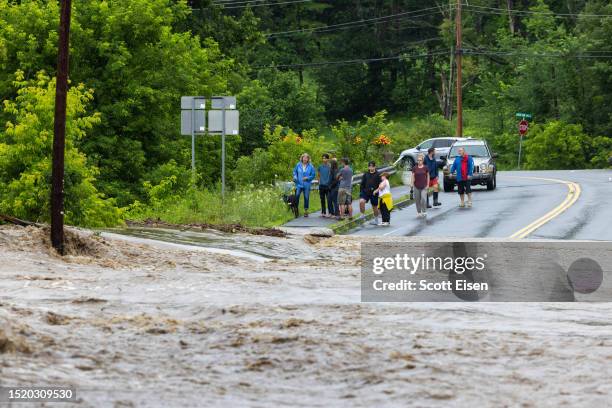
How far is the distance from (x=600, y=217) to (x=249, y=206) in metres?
9.39

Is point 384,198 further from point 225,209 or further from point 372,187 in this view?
point 225,209

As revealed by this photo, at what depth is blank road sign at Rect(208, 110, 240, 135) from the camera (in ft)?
109

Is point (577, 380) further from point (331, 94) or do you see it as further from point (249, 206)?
point (331, 94)

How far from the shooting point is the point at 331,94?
97250 millimetres

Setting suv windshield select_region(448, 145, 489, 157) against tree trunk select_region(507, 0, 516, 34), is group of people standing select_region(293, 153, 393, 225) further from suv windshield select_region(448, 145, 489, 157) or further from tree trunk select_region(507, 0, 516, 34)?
tree trunk select_region(507, 0, 516, 34)

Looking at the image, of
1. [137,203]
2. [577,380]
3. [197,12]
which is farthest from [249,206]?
[197,12]

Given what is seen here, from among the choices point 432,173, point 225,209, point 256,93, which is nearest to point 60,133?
point 225,209

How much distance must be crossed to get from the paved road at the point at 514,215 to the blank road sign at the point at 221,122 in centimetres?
416

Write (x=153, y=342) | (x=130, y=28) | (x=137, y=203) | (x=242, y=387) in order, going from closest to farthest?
(x=242, y=387) < (x=153, y=342) < (x=137, y=203) < (x=130, y=28)

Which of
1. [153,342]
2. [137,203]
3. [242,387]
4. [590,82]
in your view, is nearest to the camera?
[242,387]

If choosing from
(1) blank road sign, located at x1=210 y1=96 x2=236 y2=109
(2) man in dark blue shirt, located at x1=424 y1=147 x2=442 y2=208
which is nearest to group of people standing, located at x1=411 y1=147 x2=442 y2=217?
(2) man in dark blue shirt, located at x1=424 y1=147 x2=442 y2=208

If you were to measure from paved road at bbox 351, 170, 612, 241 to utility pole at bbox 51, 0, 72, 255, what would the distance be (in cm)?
997

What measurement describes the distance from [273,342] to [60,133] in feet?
35.0

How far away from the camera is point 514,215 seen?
3541 centimetres
